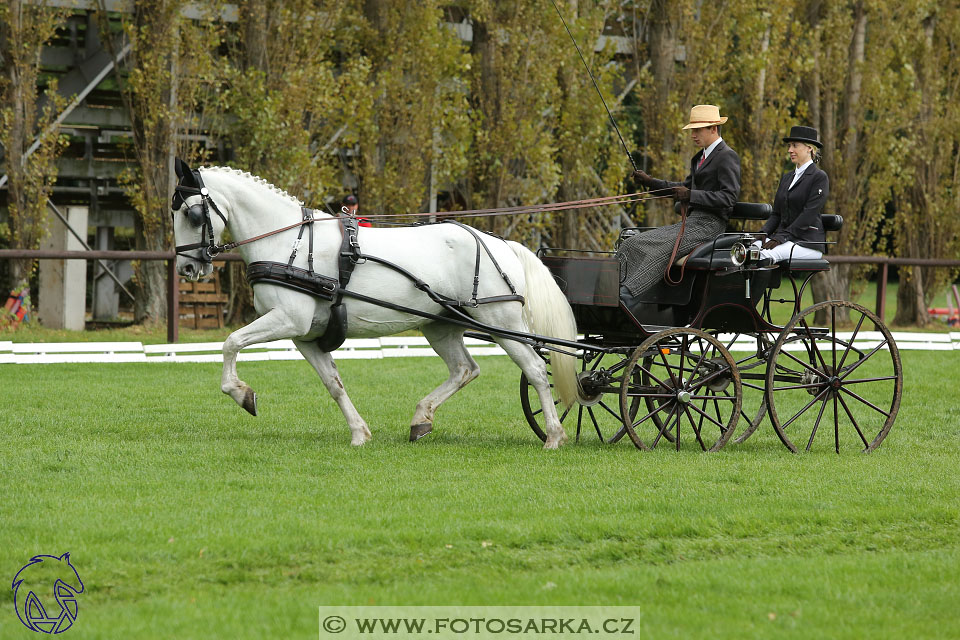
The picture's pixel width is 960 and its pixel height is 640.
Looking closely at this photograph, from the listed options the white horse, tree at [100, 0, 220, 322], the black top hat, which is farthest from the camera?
tree at [100, 0, 220, 322]

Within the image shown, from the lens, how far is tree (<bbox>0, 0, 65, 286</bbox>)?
16750 mm

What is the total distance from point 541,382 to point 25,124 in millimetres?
11935

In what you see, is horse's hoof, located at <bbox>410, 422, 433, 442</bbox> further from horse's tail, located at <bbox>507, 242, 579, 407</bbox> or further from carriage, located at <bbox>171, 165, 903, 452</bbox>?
horse's tail, located at <bbox>507, 242, 579, 407</bbox>

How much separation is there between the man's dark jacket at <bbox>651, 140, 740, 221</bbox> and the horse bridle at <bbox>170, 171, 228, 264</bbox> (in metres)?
2.99

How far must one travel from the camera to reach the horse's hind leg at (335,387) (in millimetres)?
8086

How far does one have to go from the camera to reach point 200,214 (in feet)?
25.5

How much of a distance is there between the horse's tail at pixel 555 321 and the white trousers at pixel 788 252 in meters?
1.38

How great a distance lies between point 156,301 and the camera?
18.2m

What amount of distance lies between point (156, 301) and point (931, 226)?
13954 millimetres

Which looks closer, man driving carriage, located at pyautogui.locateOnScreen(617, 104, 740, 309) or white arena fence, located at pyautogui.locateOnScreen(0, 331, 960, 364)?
man driving carriage, located at pyautogui.locateOnScreen(617, 104, 740, 309)

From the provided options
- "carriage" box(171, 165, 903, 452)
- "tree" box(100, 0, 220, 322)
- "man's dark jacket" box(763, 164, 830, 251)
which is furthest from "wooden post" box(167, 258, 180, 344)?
"man's dark jacket" box(763, 164, 830, 251)

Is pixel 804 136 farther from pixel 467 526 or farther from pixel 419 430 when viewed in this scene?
pixel 467 526

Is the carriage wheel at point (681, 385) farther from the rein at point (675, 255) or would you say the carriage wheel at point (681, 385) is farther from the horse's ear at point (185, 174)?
the horse's ear at point (185, 174)

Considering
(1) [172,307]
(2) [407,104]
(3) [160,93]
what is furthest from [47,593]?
(2) [407,104]
